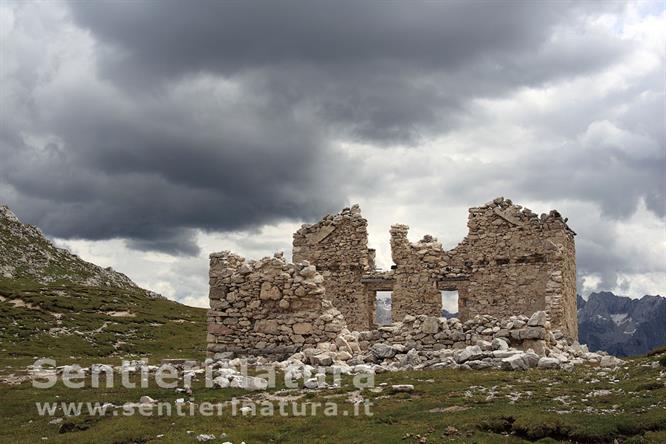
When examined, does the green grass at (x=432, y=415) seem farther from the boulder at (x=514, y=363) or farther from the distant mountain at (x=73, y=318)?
the distant mountain at (x=73, y=318)

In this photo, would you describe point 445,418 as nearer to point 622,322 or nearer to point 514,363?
point 514,363

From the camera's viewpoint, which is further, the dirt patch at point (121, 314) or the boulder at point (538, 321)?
the dirt patch at point (121, 314)

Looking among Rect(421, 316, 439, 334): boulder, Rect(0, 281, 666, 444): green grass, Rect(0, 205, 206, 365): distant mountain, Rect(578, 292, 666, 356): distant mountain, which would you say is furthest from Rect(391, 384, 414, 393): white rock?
Rect(578, 292, 666, 356): distant mountain

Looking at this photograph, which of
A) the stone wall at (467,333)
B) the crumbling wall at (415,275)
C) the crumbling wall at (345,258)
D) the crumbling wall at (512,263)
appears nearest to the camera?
the stone wall at (467,333)

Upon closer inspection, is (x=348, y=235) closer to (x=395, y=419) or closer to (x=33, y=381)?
(x=33, y=381)

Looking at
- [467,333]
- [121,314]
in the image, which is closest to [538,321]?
[467,333]

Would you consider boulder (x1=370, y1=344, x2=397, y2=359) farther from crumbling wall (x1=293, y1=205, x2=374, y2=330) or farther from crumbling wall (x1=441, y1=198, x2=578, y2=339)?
crumbling wall (x1=293, y1=205, x2=374, y2=330)

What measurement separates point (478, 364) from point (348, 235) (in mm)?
16461

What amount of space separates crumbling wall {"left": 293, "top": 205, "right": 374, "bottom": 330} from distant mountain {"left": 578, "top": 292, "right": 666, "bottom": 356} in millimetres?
108714

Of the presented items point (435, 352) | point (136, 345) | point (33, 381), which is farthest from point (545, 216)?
point (136, 345)

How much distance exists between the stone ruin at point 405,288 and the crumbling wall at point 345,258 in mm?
55

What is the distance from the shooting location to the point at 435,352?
67.5 feet

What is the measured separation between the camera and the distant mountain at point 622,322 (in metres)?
134

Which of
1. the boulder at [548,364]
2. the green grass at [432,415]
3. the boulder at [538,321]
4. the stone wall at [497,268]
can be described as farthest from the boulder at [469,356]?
the stone wall at [497,268]
